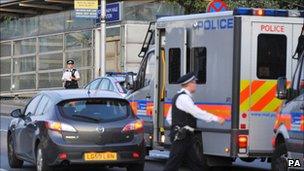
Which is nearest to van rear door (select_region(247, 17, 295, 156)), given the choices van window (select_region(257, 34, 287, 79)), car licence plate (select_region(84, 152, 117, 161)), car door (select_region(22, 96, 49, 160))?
van window (select_region(257, 34, 287, 79))

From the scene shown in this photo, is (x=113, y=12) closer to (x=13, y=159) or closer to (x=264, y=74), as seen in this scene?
(x=13, y=159)

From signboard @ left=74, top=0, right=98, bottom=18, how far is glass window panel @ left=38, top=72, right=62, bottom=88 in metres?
11.5

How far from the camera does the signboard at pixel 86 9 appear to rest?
23.0m

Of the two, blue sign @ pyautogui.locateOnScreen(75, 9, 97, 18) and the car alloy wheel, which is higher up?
blue sign @ pyautogui.locateOnScreen(75, 9, 97, 18)

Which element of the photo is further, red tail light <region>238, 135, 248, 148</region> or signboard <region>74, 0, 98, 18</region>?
signboard <region>74, 0, 98, 18</region>

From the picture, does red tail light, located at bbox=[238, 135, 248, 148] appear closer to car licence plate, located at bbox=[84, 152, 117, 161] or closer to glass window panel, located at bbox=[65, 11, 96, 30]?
car licence plate, located at bbox=[84, 152, 117, 161]

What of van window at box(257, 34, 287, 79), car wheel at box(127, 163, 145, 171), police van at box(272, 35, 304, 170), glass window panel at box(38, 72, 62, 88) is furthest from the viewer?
glass window panel at box(38, 72, 62, 88)

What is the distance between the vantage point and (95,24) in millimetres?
31438

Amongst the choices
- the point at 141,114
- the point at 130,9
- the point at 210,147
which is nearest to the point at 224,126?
the point at 210,147

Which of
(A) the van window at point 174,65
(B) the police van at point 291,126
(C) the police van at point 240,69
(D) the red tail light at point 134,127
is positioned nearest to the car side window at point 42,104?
(D) the red tail light at point 134,127

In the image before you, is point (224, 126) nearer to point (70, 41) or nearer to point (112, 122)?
point (112, 122)

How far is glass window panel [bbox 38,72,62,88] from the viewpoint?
34.6 meters

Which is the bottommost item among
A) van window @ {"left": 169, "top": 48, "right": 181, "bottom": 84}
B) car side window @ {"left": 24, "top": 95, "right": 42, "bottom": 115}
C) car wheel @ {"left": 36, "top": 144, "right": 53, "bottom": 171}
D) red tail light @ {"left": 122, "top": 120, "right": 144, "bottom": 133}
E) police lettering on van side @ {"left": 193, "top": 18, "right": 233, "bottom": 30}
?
car wheel @ {"left": 36, "top": 144, "right": 53, "bottom": 171}

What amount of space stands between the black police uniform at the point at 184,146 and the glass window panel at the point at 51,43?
82.1 ft
